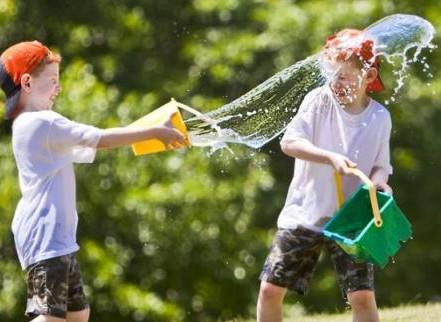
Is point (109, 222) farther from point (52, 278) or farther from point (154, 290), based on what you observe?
point (52, 278)

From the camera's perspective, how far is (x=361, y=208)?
16.9ft

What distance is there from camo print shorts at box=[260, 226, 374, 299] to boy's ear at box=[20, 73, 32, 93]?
4.07 feet

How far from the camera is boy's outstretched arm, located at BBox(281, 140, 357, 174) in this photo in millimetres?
5062

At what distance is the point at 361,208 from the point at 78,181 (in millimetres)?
6724

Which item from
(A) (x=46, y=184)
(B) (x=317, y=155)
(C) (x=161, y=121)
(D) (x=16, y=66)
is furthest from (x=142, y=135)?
(B) (x=317, y=155)

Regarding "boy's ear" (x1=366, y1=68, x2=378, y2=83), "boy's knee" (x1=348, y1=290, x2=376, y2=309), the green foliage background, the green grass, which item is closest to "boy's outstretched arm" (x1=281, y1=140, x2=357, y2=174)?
"boy's ear" (x1=366, y1=68, x2=378, y2=83)

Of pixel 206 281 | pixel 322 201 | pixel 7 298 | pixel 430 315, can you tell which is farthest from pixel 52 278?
pixel 206 281

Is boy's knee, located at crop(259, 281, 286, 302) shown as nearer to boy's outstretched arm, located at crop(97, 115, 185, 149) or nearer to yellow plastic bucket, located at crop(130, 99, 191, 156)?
yellow plastic bucket, located at crop(130, 99, 191, 156)

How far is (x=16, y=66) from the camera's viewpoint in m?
5.05

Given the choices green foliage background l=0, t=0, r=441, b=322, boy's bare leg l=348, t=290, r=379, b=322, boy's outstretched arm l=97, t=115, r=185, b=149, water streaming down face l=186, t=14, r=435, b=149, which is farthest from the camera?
green foliage background l=0, t=0, r=441, b=322

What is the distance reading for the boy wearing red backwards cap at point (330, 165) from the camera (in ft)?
17.6

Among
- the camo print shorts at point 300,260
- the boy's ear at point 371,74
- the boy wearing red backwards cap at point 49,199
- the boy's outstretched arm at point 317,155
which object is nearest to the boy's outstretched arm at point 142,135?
the boy wearing red backwards cap at point 49,199

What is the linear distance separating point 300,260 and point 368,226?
53 cm

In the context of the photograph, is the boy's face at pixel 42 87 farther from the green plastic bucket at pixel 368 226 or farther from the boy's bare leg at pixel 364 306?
the boy's bare leg at pixel 364 306
